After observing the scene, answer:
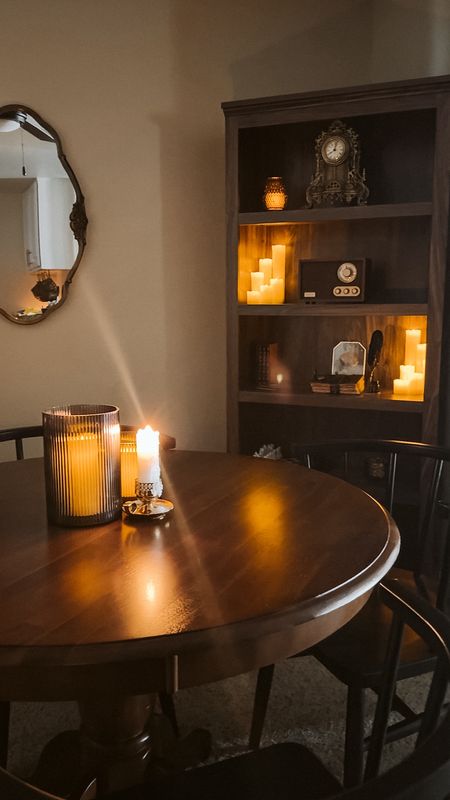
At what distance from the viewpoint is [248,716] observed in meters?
1.82

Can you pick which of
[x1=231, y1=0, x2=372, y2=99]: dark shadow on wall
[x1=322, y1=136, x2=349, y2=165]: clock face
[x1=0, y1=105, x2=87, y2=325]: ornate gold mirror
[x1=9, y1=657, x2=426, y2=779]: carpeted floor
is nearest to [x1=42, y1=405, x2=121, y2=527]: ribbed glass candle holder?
[x1=9, y1=657, x2=426, y2=779]: carpeted floor

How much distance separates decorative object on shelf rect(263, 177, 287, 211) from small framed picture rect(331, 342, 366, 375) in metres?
0.60

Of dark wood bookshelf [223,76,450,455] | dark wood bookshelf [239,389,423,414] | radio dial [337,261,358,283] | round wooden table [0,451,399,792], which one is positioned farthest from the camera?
radio dial [337,261,358,283]

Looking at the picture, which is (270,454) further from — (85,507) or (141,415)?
(85,507)

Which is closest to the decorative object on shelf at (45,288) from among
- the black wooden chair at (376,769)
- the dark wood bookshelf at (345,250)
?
the dark wood bookshelf at (345,250)

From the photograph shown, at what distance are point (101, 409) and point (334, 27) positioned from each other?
6.93 ft

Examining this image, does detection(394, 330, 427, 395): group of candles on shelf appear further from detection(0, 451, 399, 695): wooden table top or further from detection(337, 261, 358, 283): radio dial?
detection(0, 451, 399, 695): wooden table top

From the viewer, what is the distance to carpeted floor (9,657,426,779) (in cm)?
168

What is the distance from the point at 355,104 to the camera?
2236 mm

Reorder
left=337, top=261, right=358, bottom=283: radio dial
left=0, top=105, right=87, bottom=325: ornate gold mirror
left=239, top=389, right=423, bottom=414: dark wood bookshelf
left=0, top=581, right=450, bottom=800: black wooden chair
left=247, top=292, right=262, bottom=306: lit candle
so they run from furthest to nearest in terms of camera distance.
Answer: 1. left=0, top=105, right=87, bottom=325: ornate gold mirror
2. left=247, top=292, right=262, bottom=306: lit candle
3. left=337, top=261, right=358, bottom=283: radio dial
4. left=239, top=389, right=423, bottom=414: dark wood bookshelf
5. left=0, top=581, right=450, bottom=800: black wooden chair

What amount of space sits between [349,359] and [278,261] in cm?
49

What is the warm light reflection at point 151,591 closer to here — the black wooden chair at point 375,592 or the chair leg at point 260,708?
the black wooden chair at point 375,592

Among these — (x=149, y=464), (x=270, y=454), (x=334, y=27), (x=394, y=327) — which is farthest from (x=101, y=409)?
(x=334, y=27)

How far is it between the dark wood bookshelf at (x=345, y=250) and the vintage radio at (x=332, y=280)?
0.05 m
